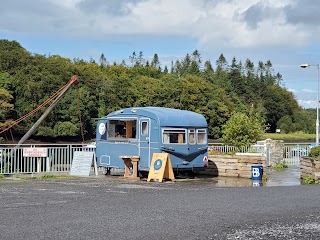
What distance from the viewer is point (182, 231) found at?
30.0 ft

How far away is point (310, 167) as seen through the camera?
808 inches

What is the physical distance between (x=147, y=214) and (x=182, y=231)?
1954 millimetres

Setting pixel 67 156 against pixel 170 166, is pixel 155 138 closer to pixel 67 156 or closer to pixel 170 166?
pixel 170 166

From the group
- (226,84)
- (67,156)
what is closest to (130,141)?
(67,156)

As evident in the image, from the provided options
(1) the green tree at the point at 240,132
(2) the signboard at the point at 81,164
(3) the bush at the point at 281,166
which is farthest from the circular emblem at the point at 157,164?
(1) the green tree at the point at 240,132

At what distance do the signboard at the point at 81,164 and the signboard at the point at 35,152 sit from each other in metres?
1.25

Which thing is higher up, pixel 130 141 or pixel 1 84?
pixel 1 84

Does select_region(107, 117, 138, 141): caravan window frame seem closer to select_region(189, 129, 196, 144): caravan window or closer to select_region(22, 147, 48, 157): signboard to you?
select_region(189, 129, 196, 144): caravan window

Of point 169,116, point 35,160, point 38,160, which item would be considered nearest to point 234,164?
point 169,116

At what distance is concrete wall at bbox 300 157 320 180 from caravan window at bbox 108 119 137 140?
683cm

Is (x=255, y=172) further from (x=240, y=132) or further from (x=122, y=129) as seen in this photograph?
(x=240, y=132)

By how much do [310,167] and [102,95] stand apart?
267 feet

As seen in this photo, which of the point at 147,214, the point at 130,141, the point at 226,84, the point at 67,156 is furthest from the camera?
the point at 226,84

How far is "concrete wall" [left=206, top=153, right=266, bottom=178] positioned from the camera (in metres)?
22.0
